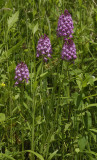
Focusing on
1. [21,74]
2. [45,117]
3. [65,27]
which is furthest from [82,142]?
[65,27]

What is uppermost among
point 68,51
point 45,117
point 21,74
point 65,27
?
point 65,27

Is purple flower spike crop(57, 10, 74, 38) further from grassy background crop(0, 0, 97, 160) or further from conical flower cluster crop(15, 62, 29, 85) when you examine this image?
conical flower cluster crop(15, 62, 29, 85)

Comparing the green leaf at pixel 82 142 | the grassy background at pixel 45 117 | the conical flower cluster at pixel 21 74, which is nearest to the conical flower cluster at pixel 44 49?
the grassy background at pixel 45 117

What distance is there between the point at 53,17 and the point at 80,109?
53.1 inches

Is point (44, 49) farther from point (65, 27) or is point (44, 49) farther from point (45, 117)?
point (45, 117)

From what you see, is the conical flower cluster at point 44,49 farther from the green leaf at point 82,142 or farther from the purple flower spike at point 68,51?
the green leaf at point 82,142

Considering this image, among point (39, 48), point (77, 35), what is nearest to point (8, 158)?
point (39, 48)

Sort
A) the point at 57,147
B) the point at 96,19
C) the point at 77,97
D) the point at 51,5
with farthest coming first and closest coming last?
the point at 51,5
the point at 96,19
the point at 57,147
the point at 77,97

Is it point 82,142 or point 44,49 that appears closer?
point 82,142

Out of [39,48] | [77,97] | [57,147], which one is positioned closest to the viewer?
[77,97]

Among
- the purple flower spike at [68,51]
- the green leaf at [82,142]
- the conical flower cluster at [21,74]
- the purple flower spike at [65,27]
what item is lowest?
the green leaf at [82,142]

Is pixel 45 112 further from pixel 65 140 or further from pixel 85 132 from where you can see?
pixel 85 132

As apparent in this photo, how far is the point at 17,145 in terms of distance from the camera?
1.74 metres

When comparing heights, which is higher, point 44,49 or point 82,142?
point 44,49
